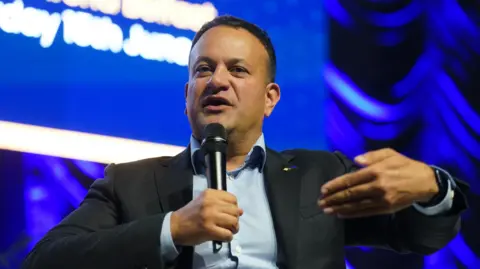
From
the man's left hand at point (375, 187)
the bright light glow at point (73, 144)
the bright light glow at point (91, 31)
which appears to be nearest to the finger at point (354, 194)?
the man's left hand at point (375, 187)

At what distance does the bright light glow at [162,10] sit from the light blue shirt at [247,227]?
884mm

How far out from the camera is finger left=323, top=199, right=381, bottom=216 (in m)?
1.16

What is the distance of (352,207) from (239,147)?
50cm

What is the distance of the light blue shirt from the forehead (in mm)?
226

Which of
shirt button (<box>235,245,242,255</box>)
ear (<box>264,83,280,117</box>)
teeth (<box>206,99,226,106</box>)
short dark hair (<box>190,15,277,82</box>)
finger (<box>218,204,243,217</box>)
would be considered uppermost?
short dark hair (<box>190,15,277,82</box>)

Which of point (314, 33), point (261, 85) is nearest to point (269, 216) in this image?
point (261, 85)

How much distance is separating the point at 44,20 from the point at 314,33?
1.14 m

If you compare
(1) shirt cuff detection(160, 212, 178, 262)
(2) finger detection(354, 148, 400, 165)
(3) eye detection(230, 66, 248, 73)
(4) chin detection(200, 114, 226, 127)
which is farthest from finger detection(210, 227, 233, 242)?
(3) eye detection(230, 66, 248, 73)

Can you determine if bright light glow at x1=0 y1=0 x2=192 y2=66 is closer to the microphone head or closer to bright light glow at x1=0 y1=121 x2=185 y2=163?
bright light glow at x1=0 y1=121 x2=185 y2=163

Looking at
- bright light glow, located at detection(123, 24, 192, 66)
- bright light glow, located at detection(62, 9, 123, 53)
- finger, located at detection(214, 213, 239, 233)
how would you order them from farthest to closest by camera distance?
bright light glow, located at detection(123, 24, 192, 66) < bright light glow, located at detection(62, 9, 123, 53) < finger, located at detection(214, 213, 239, 233)

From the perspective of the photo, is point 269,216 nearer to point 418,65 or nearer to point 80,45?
point 80,45

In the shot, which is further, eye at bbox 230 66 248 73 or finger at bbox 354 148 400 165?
eye at bbox 230 66 248 73

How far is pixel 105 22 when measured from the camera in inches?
87.7

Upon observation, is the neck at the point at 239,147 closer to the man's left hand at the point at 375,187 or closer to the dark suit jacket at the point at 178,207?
the dark suit jacket at the point at 178,207
